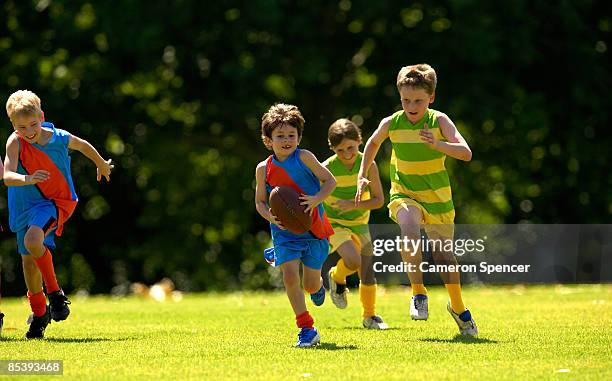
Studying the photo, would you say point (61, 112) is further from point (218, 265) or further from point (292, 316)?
point (292, 316)

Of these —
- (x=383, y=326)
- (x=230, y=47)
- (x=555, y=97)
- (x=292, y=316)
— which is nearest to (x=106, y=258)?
(x=230, y=47)

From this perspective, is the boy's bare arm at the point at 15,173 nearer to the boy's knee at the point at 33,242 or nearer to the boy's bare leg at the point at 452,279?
the boy's knee at the point at 33,242

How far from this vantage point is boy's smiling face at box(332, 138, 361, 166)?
11055 mm

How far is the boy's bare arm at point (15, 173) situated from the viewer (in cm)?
936

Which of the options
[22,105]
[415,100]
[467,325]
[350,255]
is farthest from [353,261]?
[22,105]

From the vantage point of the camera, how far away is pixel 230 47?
65.3 feet

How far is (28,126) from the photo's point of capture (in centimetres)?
967

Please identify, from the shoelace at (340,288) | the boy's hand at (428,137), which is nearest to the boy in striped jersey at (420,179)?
the boy's hand at (428,137)

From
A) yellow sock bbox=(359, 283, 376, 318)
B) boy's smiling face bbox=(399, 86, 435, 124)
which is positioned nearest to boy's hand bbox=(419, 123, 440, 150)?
boy's smiling face bbox=(399, 86, 435, 124)

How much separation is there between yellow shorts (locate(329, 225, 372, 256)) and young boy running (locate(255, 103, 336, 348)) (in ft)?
5.97

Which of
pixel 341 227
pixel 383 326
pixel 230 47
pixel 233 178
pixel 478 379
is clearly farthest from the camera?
pixel 233 178

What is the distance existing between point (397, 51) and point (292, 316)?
9.14 m

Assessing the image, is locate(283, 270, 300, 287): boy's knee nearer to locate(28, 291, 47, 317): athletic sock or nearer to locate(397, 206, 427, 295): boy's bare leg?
locate(397, 206, 427, 295): boy's bare leg

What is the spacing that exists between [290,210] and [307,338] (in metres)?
0.92
